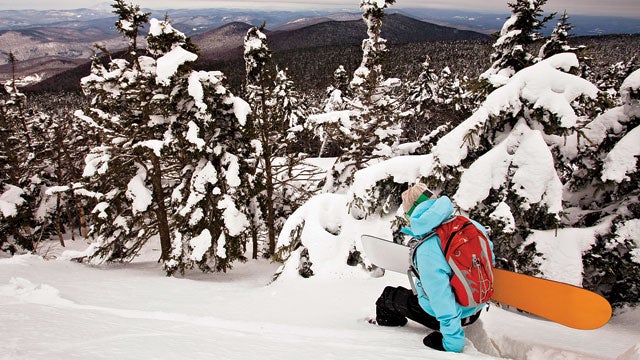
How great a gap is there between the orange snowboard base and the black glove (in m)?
1.46

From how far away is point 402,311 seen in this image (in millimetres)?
4227

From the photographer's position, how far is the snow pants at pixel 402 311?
4.06 m

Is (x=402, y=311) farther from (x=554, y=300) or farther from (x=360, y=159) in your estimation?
(x=360, y=159)

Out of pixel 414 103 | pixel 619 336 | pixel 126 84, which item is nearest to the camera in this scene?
pixel 619 336

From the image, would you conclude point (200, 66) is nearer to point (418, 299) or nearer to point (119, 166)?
point (119, 166)

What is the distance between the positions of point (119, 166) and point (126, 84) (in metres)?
2.82

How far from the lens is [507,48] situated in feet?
38.6

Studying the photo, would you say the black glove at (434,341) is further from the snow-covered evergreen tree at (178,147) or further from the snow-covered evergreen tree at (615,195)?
the snow-covered evergreen tree at (178,147)

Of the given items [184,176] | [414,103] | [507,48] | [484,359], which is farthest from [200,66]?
[414,103]

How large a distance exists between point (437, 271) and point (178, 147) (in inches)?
382

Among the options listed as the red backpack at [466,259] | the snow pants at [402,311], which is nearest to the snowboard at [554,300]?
the snow pants at [402,311]

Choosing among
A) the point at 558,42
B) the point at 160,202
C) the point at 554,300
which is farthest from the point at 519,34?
the point at 160,202

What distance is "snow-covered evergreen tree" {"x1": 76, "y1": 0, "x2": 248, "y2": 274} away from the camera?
34.7 ft

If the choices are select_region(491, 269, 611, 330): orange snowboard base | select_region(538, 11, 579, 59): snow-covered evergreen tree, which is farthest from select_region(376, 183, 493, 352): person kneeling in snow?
select_region(538, 11, 579, 59): snow-covered evergreen tree
